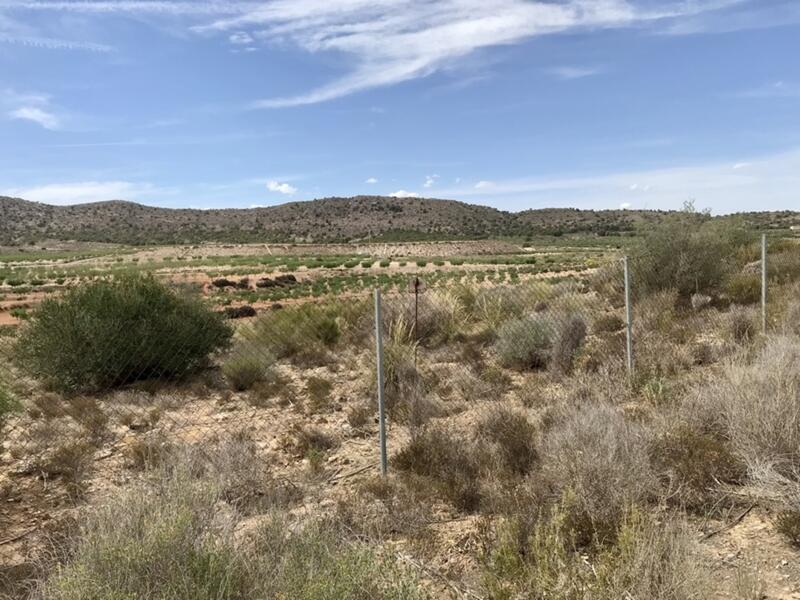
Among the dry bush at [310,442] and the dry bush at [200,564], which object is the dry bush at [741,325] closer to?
the dry bush at [310,442]

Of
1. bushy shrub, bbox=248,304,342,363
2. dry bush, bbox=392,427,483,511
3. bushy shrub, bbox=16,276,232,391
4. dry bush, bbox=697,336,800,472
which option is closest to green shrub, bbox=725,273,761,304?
dry bush, bbox=697,336,800,472

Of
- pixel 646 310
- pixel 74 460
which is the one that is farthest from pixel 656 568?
pixel 646 310

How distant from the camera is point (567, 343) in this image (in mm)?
11750

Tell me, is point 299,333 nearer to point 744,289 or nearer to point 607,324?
point 607,324

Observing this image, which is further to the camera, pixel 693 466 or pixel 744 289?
pixel 744 289

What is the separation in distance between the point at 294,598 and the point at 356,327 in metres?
12.5

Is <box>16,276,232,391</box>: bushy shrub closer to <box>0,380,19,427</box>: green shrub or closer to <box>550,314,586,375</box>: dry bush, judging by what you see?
<box>0,380,19,427</box>: green shrub

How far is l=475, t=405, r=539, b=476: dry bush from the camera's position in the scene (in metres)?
6.18

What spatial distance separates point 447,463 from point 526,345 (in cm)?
579

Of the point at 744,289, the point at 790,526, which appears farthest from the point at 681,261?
the point at 790,526

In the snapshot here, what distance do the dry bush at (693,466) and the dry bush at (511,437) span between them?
3.84ft

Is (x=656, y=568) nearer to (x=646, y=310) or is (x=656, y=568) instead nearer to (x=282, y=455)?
(x=282, y=455)

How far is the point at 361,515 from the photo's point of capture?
5.36 m

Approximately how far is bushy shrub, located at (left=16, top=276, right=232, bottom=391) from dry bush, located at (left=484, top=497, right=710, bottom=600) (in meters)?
9.12
